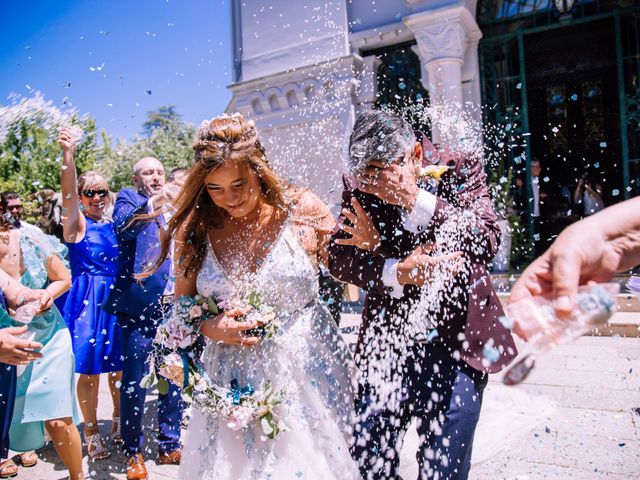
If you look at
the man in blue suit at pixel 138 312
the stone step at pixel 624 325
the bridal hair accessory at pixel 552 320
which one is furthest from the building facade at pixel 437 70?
the bridal hair accessory at pixel 552 320

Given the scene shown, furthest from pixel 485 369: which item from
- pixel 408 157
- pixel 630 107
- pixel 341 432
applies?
pixel 630 107

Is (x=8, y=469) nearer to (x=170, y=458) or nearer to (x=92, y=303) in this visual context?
(x=170, y=458)

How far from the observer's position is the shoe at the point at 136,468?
142 inches

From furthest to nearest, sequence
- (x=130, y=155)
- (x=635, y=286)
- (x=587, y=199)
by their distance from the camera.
→ (x=130, y=155), (x=587, y=199), (x=635, y=286)

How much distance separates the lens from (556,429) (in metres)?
3.78

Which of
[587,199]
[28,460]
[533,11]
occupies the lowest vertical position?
[28,460]

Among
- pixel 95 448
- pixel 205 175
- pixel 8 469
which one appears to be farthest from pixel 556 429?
pixel 8 469

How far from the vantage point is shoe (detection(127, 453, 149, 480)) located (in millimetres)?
3609

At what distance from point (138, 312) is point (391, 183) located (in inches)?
96.3

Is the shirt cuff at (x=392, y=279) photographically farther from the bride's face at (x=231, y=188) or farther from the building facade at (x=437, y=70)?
→ the building facade at (x=437, y=70)

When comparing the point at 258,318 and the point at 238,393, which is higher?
the point at 258,318

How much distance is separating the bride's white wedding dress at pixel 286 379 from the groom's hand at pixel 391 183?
Answer: 0.53 meters

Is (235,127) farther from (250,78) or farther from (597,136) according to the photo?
(597,136)

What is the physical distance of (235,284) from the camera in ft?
7.93
